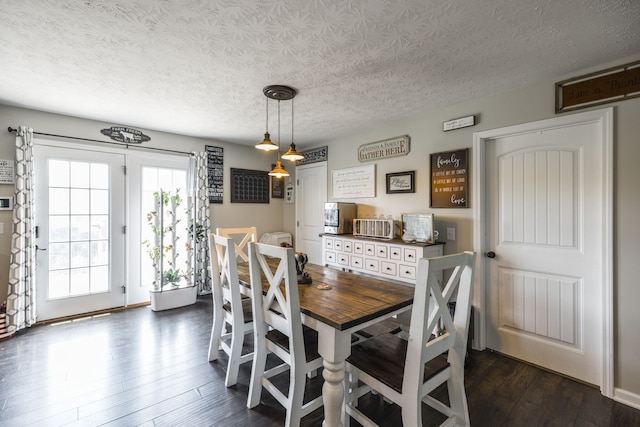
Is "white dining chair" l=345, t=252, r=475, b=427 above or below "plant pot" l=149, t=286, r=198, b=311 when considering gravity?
above

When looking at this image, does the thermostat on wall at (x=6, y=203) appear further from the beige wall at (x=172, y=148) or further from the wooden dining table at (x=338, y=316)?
the wooden dining table at (x=338, y=316)

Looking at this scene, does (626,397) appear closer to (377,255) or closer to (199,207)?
(377,255)

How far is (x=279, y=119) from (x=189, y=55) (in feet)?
4.76

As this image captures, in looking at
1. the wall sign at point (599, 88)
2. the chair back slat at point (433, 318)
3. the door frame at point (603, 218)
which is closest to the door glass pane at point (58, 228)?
the chair back slat at point (433, 318)

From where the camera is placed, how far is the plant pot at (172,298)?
142 inches

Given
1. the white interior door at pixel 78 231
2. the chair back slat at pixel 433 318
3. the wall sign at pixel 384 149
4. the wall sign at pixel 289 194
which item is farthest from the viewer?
the wall sign at pixel 289 194

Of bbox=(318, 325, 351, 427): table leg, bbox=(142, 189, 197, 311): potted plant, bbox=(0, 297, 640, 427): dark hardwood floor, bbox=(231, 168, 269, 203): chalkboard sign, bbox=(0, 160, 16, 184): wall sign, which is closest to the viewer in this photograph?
bbox=(318, 325, 351, 427): table leg

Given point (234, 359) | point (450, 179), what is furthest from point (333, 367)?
point (450, 179)

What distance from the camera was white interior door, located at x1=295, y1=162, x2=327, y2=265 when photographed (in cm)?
450

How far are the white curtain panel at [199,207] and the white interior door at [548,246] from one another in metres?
3.55

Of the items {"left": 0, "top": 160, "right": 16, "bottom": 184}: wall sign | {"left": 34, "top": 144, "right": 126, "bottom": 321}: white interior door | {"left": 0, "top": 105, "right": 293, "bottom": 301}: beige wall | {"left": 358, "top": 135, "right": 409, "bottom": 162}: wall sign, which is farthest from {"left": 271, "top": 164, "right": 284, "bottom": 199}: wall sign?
{"left": 0, "top": 160, "right": 16, "bottom": 184}: wall sign

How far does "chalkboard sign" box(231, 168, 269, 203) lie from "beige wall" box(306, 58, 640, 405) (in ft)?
5.65

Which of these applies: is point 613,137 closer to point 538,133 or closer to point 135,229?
point 538,133

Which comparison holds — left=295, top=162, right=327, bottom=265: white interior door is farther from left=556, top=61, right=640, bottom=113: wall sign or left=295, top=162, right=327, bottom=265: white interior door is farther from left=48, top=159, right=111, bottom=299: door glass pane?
left=556, top=61, right=640, bottom=113: wall sign
